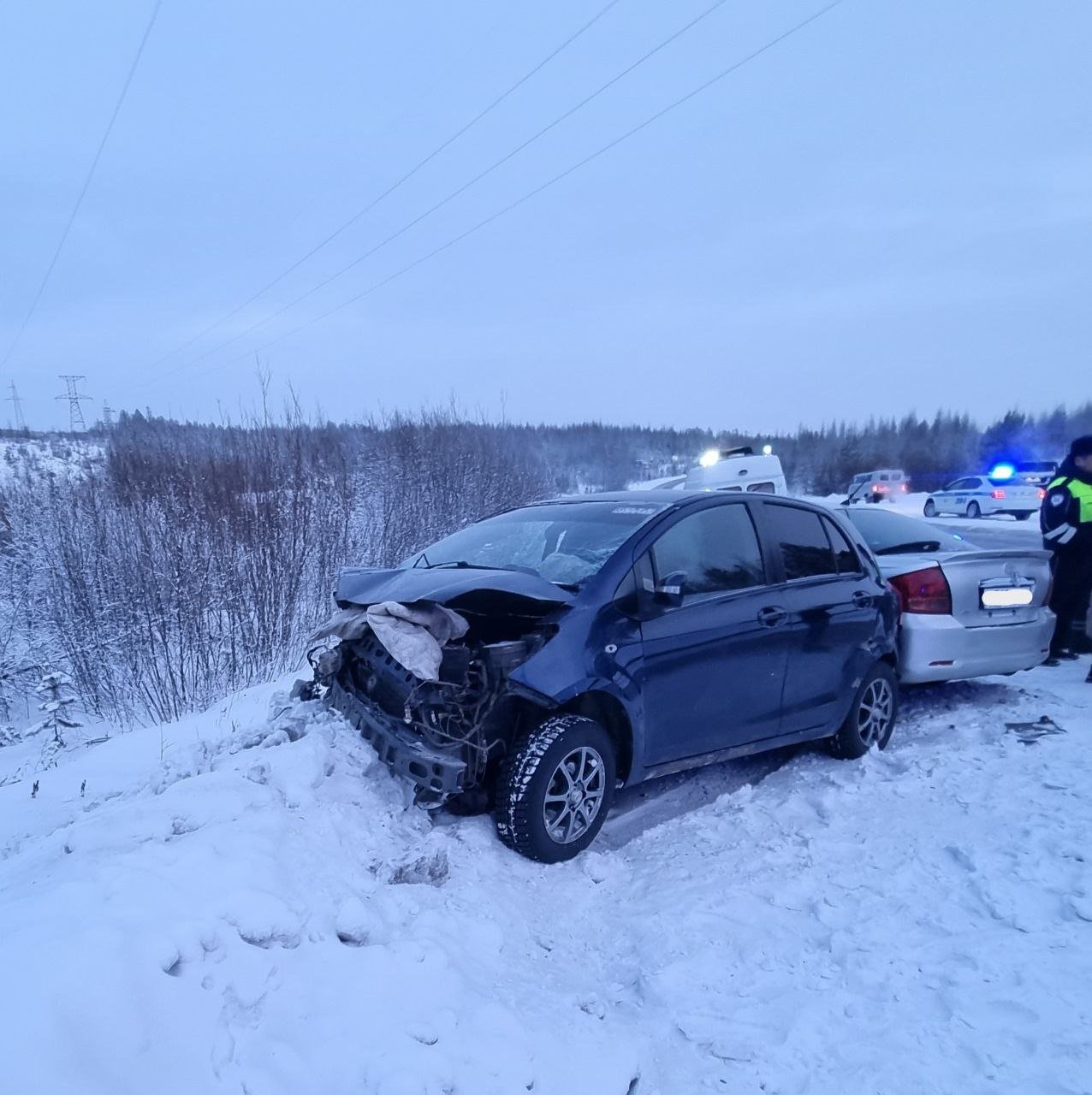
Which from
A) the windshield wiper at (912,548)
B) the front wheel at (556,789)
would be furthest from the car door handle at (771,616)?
the windshield wiper at (912,548)

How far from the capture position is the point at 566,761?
11.7ft

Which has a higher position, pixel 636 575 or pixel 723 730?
pixel 636 575

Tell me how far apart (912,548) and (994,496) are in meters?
24.3

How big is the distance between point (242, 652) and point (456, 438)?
663cm

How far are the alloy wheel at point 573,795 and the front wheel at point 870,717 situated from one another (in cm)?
205

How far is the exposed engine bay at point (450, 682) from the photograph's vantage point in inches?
135

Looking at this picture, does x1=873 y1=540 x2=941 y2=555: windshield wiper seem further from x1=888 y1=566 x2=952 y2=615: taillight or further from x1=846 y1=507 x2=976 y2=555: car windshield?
x1=888 y1=566 x2=952 y2=615: taillight

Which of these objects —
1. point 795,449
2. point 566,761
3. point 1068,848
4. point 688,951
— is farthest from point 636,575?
point 795,449

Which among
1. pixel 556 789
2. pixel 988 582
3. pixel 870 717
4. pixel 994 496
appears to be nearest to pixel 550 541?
pixel 556 789

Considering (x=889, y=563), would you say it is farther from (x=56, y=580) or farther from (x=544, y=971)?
(x=56, y=580)

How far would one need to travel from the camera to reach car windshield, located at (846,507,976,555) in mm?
6520

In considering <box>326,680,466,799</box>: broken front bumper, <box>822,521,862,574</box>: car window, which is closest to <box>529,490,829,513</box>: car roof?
<box>822,521,862,574</box>: car window

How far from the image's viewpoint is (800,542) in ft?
15.9

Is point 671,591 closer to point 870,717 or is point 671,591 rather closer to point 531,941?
point 531,941
